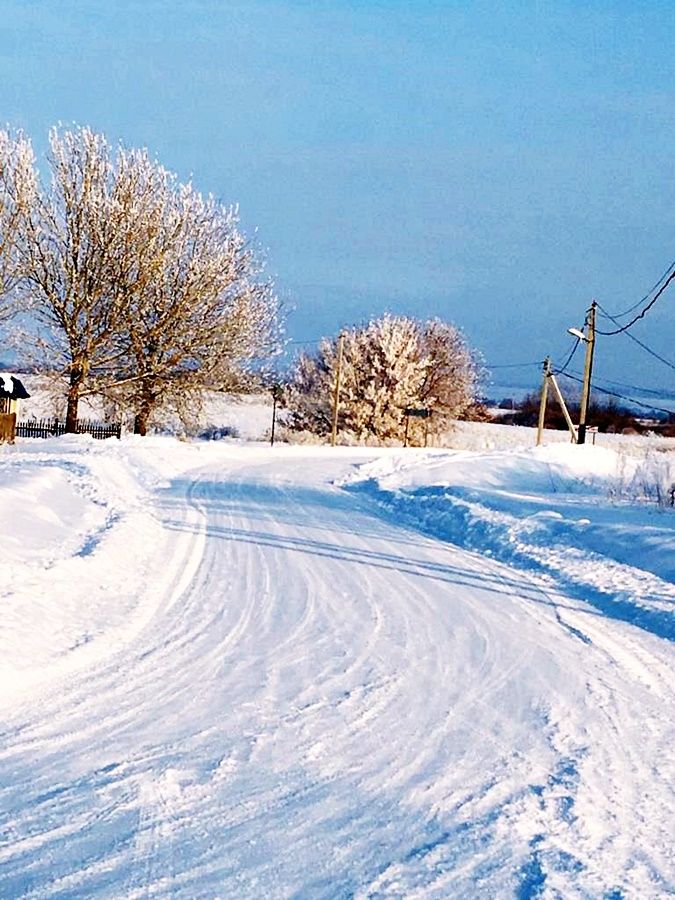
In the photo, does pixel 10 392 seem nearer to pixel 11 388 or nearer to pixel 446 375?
pixel 11 388

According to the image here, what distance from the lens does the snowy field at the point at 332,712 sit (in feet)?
13.3

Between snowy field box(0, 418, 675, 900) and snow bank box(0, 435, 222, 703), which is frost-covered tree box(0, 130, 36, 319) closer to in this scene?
snow bank box(0, 435, 222, 703)

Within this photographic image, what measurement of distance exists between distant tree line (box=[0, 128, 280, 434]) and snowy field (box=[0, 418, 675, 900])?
25.6m

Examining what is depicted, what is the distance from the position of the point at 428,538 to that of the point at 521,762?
34.5 ft

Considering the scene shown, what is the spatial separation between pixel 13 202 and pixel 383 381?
36.8 metres

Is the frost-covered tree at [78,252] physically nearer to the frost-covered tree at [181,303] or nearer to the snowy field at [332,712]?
the frost-covered tree at [181,303]

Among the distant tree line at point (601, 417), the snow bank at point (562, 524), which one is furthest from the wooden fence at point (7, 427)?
the distant tree line at point (601, 417)

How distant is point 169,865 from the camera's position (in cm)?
395

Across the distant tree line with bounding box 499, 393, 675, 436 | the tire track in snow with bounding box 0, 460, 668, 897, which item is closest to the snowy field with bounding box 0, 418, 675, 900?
the tire track in snow with bounding box 0, 460, 668, 897

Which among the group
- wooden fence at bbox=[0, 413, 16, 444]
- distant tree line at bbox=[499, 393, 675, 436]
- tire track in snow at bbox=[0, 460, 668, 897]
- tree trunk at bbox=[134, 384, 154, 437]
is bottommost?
tire track in snow at bbox=[0, 460, 668, 897]

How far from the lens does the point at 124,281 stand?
38812 mm

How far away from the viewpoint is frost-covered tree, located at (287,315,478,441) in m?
69.7

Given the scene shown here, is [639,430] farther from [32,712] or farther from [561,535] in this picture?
[32,712]

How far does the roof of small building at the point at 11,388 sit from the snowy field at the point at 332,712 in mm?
34914
